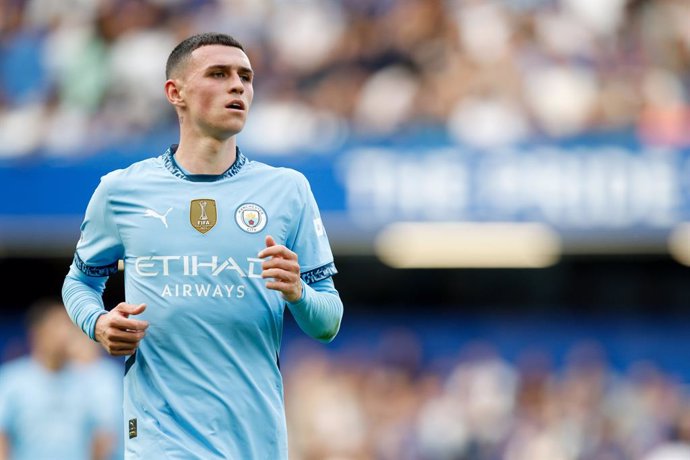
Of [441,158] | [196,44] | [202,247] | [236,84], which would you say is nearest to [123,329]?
[202,247]

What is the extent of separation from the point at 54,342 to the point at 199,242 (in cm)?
458

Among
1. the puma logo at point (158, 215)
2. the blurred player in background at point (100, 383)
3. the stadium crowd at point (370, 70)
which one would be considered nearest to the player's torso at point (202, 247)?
the puma logo at point (158, 215)

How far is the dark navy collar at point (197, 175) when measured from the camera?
4863 millimetres

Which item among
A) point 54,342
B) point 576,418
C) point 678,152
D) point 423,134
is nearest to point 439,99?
point 423,134

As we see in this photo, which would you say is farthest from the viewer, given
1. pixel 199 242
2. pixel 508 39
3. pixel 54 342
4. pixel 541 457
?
pixel 508 39

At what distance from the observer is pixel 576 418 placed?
13758mm

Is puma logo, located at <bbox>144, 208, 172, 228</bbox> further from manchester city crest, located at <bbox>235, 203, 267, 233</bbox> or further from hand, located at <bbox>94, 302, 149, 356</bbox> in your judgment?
hand, located at <bbox>94, 302, 149, 356</bbox>

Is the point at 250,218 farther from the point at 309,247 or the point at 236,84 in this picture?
the point at 236,84

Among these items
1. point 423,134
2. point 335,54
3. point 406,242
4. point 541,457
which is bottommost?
point 541,457

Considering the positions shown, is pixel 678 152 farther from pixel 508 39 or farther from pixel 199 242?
pixel 199 242

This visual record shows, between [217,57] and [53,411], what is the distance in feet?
15.6

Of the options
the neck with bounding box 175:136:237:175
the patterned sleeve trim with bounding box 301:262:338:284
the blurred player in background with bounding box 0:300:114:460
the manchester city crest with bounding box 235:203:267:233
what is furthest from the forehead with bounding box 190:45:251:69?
the blurred player in background with bounding box 0:300:114:460

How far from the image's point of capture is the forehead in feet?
15.9

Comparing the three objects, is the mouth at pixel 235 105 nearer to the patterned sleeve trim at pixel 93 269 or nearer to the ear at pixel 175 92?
the ear at pixel 175 92
